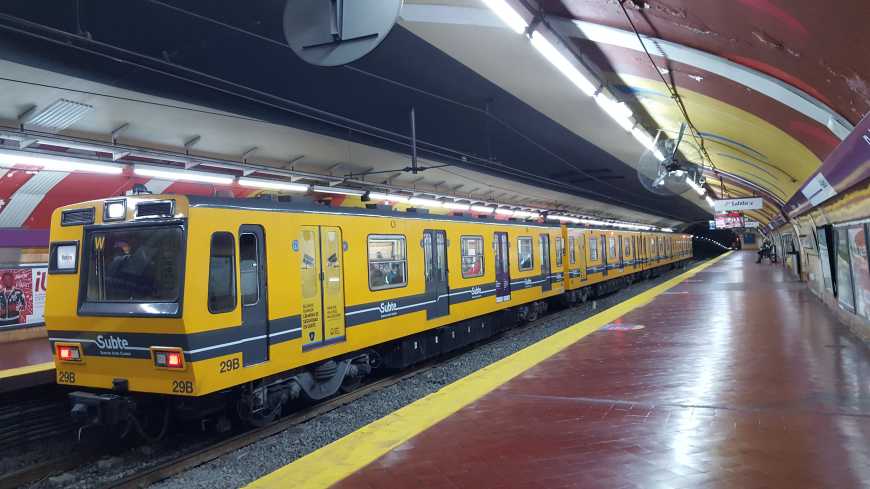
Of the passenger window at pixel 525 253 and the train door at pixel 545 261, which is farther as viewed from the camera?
the train door at pixel 545 261

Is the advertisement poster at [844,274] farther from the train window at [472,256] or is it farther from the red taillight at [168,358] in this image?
the red taillight at [168,358]

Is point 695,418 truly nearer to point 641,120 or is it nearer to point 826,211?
point 826,211

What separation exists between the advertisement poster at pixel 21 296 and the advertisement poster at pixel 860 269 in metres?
13.7

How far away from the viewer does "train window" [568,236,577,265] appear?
17234 millimetres

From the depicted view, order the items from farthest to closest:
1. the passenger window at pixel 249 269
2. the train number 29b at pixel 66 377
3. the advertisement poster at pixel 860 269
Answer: the advertisement poster at pixel 860 269
the train number 29b at pixel 66 377
the passenger window at pixel 249 269

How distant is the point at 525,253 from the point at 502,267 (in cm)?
145

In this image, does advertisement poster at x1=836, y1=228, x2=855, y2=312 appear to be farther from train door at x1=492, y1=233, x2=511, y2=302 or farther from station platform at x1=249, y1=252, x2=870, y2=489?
train door at x1=492, y1=233, x2=511, y2=302

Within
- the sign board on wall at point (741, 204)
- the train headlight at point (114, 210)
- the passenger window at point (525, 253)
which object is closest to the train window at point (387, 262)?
the train headlight at point (114, 210)

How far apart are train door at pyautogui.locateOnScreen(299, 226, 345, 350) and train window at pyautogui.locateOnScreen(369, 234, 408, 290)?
0.78 m

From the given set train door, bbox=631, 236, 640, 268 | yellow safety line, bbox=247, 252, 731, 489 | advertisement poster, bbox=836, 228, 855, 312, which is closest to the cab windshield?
yellow safety line, bbox=247, 252, 731, 489

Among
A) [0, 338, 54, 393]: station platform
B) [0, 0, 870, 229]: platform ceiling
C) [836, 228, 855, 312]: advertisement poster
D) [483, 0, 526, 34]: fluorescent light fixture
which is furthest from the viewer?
[836, 228, 855, 312]: advertisement poster

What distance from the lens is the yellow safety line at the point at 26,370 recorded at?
8.21 metres

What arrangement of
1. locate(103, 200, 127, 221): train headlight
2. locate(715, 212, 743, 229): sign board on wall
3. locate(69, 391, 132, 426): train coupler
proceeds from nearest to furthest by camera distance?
locate(69, 391, 132, 426): train coupler, locate(103, 200, 127, 221): train headlight, locate(715, 212, 743, 229): sign board on wall

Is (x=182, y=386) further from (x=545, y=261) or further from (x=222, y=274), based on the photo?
(x=545, y=261)
